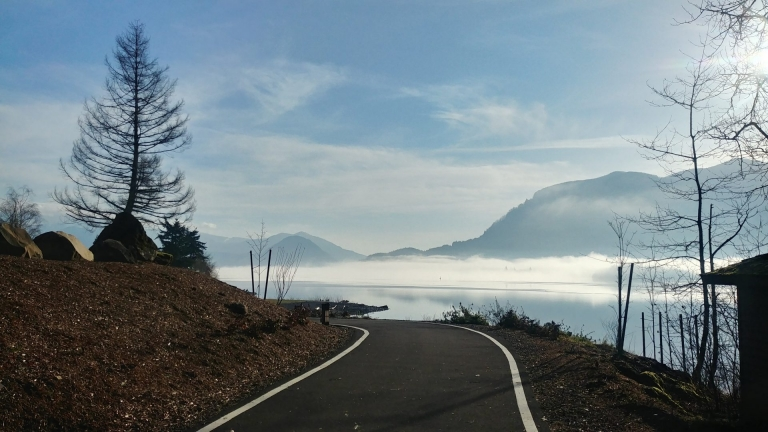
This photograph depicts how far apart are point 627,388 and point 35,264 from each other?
10.9 meters

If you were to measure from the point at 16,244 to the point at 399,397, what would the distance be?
9700 millimetres

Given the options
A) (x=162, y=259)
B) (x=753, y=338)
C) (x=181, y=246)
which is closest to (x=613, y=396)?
(x=753, y=338)

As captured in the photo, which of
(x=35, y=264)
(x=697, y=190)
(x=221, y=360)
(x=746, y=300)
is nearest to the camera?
(x=746, y=300)

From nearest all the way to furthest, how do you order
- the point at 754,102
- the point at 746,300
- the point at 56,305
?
1. the point at 746,300
2. the point at 754,102
3. the point at 56,305

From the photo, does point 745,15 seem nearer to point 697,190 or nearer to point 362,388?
point 697,190

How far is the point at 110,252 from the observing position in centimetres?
1574

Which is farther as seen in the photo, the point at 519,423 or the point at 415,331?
the point at 415,331

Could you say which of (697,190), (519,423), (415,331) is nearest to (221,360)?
(519,423)

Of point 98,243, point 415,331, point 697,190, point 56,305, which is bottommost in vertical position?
point 415,331

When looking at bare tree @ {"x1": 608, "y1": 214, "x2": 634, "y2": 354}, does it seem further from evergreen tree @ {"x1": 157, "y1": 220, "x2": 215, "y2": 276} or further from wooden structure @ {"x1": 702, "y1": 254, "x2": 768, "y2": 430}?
evergreen tree @ {"x1": 157, "y1": 220, "x2": 215, "y2": 276}

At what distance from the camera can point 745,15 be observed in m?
8.05

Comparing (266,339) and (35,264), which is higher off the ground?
(35,264)

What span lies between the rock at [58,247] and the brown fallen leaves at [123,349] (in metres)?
1.09

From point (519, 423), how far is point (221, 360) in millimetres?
5449
